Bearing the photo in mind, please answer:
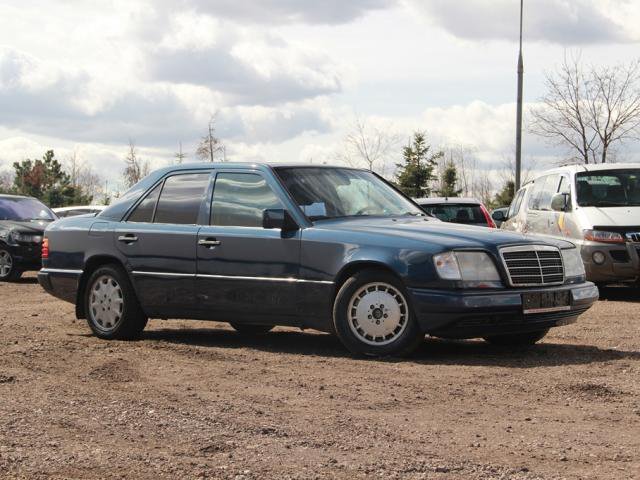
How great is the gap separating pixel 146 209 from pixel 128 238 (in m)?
0.32

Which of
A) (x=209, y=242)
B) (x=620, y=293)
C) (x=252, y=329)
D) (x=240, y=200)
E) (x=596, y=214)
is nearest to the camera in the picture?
(x=209, y=242)

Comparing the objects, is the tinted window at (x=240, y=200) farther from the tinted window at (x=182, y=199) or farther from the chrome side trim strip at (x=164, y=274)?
the chrome side trim strip at (x=164, y=274)

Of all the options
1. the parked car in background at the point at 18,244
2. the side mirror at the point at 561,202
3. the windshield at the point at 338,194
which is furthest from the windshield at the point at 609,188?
the parked car in background at the point at 18,244

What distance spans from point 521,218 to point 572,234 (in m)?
2.27

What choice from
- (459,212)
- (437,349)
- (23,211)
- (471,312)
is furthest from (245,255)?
(23,211)

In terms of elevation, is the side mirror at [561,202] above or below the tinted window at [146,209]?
above

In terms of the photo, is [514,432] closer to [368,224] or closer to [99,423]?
[99,423]

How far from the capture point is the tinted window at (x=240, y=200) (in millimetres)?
9055

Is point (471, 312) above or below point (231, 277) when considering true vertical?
below

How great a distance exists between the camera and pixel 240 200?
9.27 metres

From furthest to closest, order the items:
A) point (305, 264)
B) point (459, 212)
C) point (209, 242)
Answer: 1. point (459, 212)
2. point (209, 242)
3. point (305, 264)

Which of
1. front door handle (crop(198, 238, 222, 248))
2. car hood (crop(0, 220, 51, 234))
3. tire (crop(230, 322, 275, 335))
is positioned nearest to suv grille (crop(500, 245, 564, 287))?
front door handle (crop(198, 238, 222, 248))

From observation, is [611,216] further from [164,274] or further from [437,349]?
[164,274]

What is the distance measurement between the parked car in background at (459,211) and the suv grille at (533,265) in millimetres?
9094
